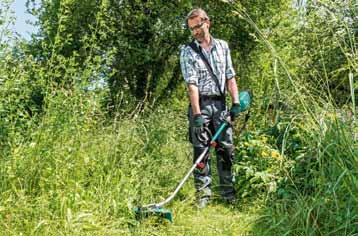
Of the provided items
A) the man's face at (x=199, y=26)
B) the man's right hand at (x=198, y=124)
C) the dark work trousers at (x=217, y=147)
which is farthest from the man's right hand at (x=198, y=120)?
the man's face at (x=199, y=26)

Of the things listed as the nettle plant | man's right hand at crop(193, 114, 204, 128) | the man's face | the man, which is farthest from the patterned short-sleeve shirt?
the nettle plant

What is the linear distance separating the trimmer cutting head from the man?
78 cm

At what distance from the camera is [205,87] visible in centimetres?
501

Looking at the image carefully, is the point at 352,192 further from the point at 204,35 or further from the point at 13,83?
the point at 13,83

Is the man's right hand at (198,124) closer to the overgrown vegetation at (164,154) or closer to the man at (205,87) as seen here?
the man at (205,87)

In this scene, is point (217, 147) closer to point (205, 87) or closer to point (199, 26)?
point (205, 87)

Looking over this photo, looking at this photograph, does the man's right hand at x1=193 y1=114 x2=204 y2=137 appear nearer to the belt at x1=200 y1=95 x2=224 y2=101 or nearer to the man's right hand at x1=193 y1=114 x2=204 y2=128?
the man's right hand at x1=193 y1=114 x2=204 y2=128

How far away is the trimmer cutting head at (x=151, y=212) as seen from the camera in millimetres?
4086

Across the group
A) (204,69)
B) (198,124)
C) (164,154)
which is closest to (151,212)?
(198,124)

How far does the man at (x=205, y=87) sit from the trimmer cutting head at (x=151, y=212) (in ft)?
2.56

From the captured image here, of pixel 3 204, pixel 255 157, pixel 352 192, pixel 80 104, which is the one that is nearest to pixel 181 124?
pixel 255 157

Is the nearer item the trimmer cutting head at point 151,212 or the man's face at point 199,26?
the trimmer cutting head at point 151,212

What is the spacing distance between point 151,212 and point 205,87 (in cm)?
142

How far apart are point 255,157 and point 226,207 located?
25.9 inches
